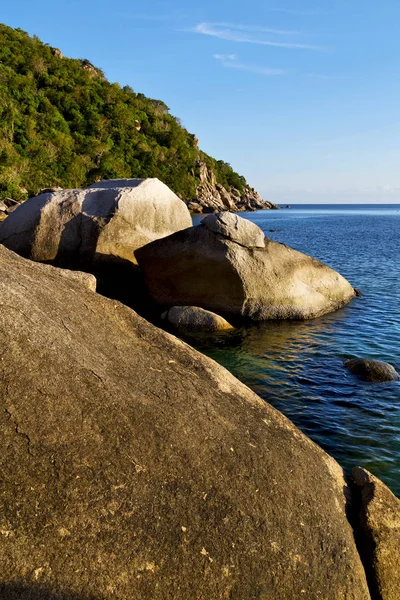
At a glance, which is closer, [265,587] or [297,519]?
[265,587]

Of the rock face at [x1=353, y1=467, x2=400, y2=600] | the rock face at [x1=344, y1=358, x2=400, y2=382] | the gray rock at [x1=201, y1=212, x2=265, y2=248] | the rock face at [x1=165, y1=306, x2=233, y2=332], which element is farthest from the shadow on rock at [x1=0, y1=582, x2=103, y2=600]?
the gray rock at [x1=201, y1=212, x2=265, y2=248]

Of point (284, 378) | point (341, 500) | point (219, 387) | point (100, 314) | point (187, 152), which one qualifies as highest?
point (187, 152)

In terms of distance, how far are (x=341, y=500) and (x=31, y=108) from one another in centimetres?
8525

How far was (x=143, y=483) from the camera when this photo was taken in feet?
15.2

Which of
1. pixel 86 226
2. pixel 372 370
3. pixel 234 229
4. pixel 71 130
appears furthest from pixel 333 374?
pixel 71 130

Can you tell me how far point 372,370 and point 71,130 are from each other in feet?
281

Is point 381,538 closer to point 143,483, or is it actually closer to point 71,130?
point 143,483

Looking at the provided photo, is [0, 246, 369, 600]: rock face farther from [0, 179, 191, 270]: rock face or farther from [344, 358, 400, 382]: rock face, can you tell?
[0, 179, 191, 270]: rock face

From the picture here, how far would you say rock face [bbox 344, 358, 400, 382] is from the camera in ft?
40.4

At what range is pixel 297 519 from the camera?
4.87 meters

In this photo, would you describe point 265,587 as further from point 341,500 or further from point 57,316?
point 57,316

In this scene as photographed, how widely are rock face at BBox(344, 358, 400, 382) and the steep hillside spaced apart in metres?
54.4

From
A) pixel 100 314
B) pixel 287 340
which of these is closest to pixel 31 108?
pixel 287 340

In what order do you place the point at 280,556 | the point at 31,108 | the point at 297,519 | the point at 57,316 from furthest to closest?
the point at 31,108 → the point at 57,316 → the point at 297,519 → the point at 280,556
